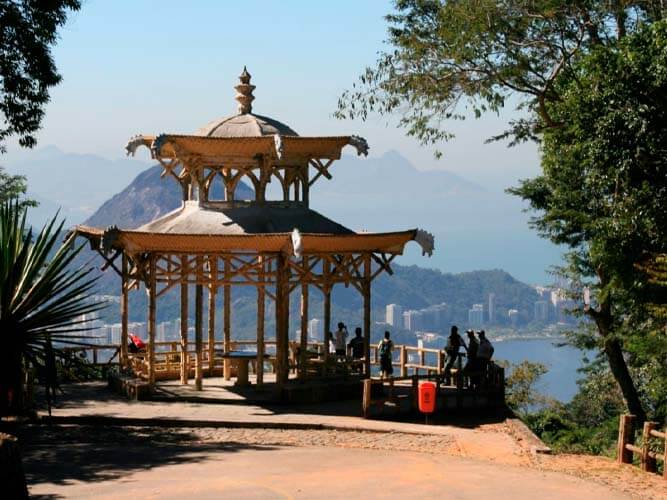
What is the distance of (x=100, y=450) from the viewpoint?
19500 millimetres

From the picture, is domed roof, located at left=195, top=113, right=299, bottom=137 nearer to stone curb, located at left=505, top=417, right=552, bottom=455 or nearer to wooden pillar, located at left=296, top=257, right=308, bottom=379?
wooden pillar, located at left=296, top=257, right=308, bottom=379

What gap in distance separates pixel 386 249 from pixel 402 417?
474 centimetres

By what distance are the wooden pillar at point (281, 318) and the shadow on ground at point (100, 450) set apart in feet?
14.0

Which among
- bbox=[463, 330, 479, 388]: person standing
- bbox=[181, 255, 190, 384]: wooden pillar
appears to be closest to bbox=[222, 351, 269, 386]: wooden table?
bbox=[181, 255, 190, 384]: wooden pillar

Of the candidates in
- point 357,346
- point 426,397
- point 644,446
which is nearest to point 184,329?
point 357,346

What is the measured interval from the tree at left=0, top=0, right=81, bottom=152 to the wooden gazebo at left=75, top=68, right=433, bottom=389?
2795mm

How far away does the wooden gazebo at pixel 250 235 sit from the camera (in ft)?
83.0

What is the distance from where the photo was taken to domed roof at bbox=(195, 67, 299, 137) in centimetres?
2762

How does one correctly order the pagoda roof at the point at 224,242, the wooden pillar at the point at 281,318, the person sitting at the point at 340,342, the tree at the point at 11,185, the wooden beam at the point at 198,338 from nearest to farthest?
the pagoda roof at the point at 224,242
the wooden pillar at the point at 281,318
the wooden beam at the point at 198,338
the person sitting at the point at 340,342
the tree at the point at 11,185

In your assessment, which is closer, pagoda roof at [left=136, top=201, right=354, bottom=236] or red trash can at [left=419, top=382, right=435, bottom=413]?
red trash can at [left=419, top=382, right=435, bottom=413]

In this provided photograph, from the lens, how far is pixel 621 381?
3519cm

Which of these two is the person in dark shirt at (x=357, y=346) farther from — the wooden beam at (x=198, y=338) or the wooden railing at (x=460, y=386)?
the wooden beam at (x=198, y=338)

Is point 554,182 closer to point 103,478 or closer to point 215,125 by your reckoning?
point 215,125

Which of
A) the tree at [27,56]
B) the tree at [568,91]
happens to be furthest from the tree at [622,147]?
the tree at [27,56]
